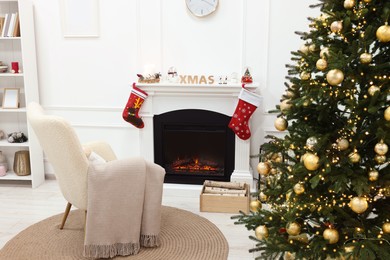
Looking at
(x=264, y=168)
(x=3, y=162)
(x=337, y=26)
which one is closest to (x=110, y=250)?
(x=264, y=168)

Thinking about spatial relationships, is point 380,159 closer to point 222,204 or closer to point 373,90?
point 373,90

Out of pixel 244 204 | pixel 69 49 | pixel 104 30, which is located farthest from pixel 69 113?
pixel 244 204

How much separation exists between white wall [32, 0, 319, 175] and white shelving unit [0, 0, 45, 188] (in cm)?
17

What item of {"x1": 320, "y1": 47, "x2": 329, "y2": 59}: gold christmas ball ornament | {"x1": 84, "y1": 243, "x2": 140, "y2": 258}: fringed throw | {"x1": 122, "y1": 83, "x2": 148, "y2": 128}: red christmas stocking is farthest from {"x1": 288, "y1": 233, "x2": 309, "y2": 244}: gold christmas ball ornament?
{"x1": 122, "y1": 83, "x2": 148, "y2": 128}: red christmas stocking

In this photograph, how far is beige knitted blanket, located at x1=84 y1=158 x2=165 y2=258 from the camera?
276 centimetres

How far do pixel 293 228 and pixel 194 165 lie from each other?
249cm

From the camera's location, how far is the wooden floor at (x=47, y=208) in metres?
3.16

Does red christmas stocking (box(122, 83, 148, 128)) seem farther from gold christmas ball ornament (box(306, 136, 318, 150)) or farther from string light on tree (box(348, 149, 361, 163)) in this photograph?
string light on tree (box(348, 149, 361, 163))

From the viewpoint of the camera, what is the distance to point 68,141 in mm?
2680

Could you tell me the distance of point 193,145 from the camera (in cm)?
437

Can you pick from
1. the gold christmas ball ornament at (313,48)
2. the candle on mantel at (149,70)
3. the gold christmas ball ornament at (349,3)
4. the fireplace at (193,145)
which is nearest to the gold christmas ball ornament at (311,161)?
the gold christmas ball ornament at (313,48)

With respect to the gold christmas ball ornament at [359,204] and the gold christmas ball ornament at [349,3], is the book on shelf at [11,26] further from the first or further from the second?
the gold christmas ball ornament at [359,204]

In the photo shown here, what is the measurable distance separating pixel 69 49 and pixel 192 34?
4.34ft

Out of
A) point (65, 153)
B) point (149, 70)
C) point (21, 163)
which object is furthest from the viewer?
point (21, 163)
